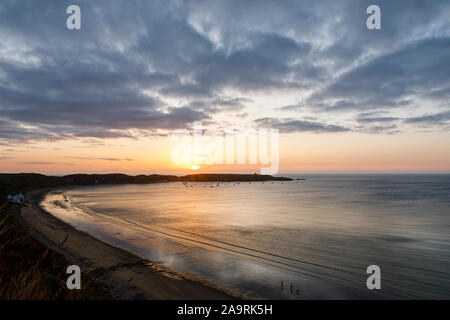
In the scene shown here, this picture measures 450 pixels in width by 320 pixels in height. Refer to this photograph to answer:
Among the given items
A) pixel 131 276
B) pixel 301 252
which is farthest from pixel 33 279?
pixel 301 252

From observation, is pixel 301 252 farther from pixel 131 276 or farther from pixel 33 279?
pixel 33 279

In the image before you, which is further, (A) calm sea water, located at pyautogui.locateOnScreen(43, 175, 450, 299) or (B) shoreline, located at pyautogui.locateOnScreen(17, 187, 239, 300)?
(A) calm sea water, located at pyautogui.locateOnScreen(43, 175, 450, 299)

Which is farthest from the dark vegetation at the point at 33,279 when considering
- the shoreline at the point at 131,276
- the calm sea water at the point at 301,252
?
the calm sea water at the point at 301,252

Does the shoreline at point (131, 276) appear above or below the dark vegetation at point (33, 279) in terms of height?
below

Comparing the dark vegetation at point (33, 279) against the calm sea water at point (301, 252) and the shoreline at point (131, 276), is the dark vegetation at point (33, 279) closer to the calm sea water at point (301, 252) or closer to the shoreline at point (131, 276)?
the shoreline at point (131, 276)

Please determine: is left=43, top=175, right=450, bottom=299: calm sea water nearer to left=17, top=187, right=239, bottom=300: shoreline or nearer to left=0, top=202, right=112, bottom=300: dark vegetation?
left=17, top=187, right=239, bottom=300: shoreline

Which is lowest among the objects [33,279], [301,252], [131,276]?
[301,252]

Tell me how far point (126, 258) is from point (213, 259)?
5.27 m

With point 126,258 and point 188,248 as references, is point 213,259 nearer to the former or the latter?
point 188,248

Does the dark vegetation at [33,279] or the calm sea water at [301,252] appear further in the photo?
the calm sea water at [301,252]

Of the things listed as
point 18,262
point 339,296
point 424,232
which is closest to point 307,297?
point 339,296

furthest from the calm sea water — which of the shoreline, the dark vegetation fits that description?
the dark vegetation

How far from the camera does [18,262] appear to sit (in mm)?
10078
